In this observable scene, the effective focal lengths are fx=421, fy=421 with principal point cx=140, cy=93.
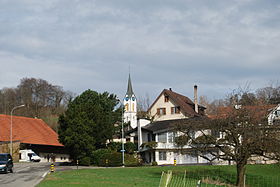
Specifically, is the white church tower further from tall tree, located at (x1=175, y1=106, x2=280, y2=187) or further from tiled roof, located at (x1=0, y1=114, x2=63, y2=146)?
tall tree, located at (x1=175, y1=106, x2=280, y2=187)

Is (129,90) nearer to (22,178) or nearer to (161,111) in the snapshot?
(161,111)

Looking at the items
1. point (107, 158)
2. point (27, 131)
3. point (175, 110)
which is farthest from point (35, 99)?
point (107, 158)

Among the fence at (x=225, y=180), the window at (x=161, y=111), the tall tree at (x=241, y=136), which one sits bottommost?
the fence at (x=225, y=180)

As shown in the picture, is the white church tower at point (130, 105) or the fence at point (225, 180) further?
the white church tower at point (130, 105)

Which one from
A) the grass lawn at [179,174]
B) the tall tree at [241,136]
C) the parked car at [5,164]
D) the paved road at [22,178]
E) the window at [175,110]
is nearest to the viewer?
the paved road at [22,178]

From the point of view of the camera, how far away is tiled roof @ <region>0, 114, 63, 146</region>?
64.6 meters

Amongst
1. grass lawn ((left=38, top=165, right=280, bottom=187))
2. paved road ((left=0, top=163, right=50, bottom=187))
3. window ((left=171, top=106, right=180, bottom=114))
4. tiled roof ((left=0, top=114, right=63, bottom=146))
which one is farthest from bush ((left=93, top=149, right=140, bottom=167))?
window ((left=171, top=106, right=180, bottom=114))

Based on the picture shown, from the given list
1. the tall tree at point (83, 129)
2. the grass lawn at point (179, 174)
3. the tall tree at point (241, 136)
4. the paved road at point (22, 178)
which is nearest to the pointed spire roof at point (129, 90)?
the tall tree at point (83, 129)

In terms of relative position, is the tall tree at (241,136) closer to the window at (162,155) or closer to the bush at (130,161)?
the bush at (130,161)

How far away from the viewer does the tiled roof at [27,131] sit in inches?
2544

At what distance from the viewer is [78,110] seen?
52094mm

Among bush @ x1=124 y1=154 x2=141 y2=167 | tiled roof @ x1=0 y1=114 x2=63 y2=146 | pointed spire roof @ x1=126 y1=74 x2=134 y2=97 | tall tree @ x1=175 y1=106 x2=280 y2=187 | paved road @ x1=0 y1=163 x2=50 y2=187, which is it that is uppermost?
pointed spire roof @ x1=126 y1=74 x2=134 y2=97

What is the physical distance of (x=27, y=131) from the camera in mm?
67625

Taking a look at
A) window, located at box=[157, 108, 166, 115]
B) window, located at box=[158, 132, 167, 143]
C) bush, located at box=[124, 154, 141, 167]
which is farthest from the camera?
window, located at box=[157, 108, 166, 115]
